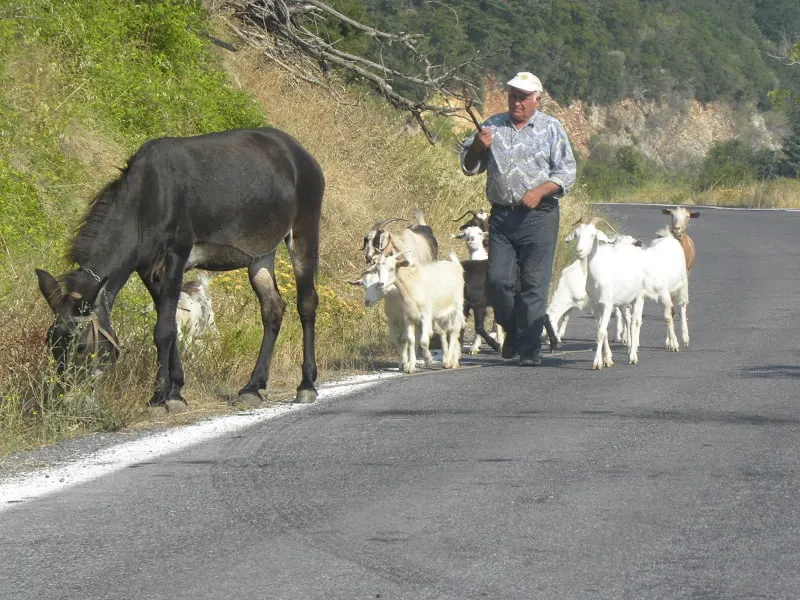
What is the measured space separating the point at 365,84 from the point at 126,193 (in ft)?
51.4

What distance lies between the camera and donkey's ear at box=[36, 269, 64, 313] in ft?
32.3

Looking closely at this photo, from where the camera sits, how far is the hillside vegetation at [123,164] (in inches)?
411

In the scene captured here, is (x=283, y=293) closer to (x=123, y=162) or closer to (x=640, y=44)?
(x=123, y=162)

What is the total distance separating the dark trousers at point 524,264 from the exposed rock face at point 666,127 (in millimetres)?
61677

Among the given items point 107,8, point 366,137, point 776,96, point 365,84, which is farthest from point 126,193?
point 776,96

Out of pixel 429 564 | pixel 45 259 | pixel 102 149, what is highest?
pixel 102 149

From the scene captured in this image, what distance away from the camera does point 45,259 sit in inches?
522

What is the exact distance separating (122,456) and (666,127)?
74.8 metres

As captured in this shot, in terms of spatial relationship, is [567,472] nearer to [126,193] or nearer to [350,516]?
[350,516]

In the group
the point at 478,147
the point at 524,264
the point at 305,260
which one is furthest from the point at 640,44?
the point at 305,260

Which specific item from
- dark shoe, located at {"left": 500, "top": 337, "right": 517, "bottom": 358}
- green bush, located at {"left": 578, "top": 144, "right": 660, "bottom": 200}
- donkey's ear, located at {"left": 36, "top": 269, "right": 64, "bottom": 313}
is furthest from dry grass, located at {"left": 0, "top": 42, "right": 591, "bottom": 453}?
green bush, located at {"left": 578, "top": 144, "right": 660, "bottom": 200}

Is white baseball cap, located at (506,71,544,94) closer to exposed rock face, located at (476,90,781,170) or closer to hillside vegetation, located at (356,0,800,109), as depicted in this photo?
hillside vegetation, located at (356,0,800,109)

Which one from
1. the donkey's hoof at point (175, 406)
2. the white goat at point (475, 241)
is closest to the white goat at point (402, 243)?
the white goat at point (475, 241)

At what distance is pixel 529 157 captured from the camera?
13367mm
